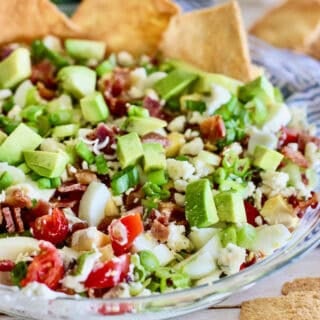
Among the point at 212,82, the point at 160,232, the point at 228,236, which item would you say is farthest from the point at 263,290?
the point at 212,82

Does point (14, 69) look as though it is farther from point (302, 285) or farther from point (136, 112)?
point (302, 285)

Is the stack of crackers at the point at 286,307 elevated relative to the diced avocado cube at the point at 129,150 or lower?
lower

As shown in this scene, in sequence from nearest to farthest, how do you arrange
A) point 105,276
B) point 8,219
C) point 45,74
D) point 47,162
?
point 105,276
point 8,219
point 47,162
point 45,74

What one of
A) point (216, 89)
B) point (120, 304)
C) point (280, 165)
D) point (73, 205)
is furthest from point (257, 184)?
point (120, 304)

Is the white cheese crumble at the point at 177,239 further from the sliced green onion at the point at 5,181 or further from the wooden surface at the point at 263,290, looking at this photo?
the sliced green onion at the point at 5,181

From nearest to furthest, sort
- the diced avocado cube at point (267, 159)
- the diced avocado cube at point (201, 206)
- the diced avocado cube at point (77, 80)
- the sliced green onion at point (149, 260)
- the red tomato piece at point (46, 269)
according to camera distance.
→ the red tomato piece at point (46, 269)
the sliced green onion at point (149, 260)
the diced avocado cube at point (201, 206)
the diced avocado cube at point (267, 159)
the diced avocado cube at point (77, 80)

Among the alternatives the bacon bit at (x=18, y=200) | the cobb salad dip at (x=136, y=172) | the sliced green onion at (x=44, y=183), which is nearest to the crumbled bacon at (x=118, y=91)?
the cobb salad dip at (x=136, y=172)

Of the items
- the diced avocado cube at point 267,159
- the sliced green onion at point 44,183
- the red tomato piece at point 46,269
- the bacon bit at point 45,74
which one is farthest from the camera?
the bacon bit at point 45,74
